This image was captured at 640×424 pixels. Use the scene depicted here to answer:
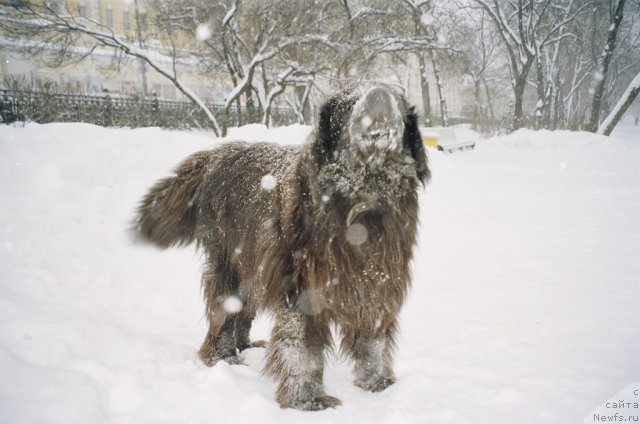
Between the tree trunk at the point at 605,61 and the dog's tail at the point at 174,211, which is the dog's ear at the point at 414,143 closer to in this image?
the dog's tail at the point at 174,211

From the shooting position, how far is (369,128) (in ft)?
6.26

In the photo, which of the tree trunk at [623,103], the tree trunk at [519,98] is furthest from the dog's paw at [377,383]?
the tree trunk at [519,98]

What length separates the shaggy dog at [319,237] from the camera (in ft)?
6.61

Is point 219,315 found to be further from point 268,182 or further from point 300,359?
point 268,182

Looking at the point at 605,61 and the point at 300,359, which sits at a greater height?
the point at 605,61

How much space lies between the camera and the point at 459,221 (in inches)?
262

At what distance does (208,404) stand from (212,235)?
112 cm

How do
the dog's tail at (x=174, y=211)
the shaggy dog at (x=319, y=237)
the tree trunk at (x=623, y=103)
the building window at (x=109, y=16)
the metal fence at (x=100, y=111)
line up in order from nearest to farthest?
the shaggy dog at (x=319, y=237) → the dog's tail at (x=174, y=211) → the metal fence at (x=100, y=111) → the tree trunk at (x=623, y=103) → the building window at (x=109, y=16)

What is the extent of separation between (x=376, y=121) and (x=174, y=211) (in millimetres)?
1734

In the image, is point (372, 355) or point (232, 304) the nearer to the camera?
point (372, 355)

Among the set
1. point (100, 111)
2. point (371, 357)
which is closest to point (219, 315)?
point (371, 357)

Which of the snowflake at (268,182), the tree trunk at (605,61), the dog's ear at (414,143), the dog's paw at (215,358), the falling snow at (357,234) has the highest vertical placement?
the tree trunk at (605,61)

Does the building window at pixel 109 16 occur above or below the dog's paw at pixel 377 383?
above

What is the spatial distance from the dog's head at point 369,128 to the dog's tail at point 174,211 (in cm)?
125
